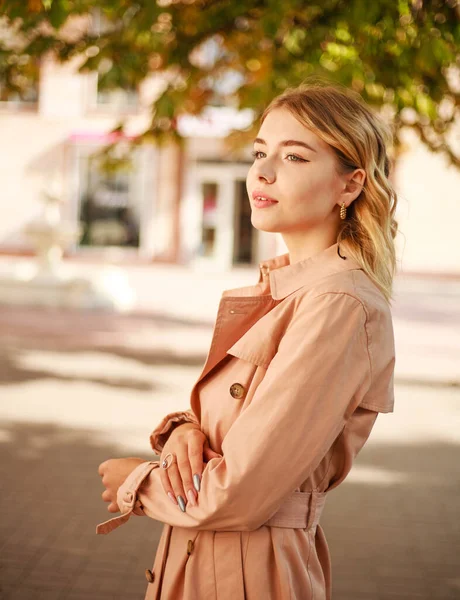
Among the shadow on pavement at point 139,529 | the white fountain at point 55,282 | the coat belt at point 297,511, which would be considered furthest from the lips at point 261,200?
the white fountain at point 55,282

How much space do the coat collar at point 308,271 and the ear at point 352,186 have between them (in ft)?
0.36

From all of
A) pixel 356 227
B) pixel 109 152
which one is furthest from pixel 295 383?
pixel 109 152

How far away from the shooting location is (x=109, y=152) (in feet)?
30.3

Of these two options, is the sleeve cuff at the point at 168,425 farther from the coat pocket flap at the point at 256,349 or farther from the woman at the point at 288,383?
the coat pocket flap at the point at 256,349

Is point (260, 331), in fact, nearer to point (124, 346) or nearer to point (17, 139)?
point (124, 346)

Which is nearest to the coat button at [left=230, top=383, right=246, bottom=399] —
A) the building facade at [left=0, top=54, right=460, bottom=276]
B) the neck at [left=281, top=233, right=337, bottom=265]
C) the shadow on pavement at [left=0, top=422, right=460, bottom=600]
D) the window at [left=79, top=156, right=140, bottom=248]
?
the neck at [left=281, top=233, right=337, bottom=265]

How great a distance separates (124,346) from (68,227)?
612 cm

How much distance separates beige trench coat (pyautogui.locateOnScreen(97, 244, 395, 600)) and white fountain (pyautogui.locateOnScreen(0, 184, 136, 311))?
13.8 meters

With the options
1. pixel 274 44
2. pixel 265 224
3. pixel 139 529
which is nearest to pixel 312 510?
pixel 265 224

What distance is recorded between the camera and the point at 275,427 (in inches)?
63.7

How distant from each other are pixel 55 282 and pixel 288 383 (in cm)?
1483

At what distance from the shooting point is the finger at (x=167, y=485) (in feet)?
5.85

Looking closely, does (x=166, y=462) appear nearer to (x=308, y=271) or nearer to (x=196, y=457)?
(x=196, y=457)

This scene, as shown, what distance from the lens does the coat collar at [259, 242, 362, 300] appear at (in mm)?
1819
